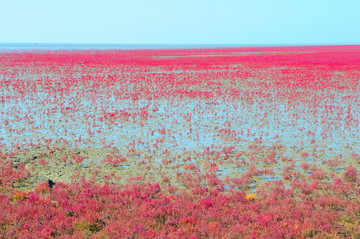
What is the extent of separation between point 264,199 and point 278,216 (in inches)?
44.3

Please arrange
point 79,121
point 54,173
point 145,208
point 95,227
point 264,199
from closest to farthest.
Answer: point 95,227, point 145,208, point 264,199, point 54,173, point 79,121

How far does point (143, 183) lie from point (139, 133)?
19.7ft

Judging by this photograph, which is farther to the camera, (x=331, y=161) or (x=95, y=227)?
(x=331, y=161)

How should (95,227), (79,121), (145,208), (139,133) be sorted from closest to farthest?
1. (95,227)
2. (145,208)
3. (139,133)
4. (79,121)

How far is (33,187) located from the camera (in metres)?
10.9

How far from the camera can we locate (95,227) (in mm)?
8523

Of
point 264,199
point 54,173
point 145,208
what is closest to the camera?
point 145,208

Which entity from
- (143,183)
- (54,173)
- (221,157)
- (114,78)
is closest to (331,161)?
(221,157)

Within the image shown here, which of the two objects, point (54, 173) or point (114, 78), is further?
point (114, 78)

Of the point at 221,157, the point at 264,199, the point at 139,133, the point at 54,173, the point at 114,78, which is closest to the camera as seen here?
the point at 264,199

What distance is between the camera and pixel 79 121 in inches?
757

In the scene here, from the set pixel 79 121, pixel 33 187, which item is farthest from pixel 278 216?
pixel 79 121

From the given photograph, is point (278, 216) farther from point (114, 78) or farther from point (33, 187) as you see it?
point (114, 78)

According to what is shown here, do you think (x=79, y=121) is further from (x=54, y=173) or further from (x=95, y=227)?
(x=95, y=227)
